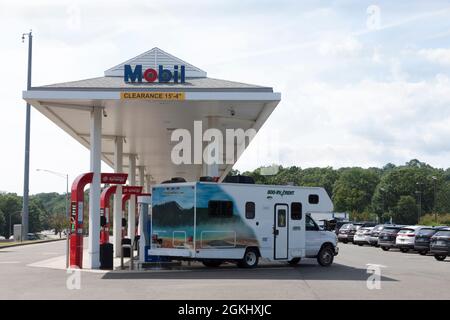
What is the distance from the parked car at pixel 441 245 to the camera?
29859 mm

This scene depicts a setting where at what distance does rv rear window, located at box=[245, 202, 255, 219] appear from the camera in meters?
22.4

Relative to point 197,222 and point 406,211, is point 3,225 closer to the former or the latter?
point 406,211

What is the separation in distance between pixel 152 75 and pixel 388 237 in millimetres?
20770

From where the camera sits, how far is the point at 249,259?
74.4ft

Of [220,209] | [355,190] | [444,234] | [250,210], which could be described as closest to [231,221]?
Answer: [220,209]

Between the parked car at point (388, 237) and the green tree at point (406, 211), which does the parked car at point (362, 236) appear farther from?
the green tree at point (406, 211)

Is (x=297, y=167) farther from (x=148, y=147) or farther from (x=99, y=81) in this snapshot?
(x=99, y=81)

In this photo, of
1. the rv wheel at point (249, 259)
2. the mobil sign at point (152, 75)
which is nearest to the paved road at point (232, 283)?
the rv wheel at point (249, 259)

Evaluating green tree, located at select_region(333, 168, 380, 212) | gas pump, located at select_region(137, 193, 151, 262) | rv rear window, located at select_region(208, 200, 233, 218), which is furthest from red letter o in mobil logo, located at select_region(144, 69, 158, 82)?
green tree, located at select_region(333, 168, 380, 212)

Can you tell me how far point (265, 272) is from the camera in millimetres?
21516

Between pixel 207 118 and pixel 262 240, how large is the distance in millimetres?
6959

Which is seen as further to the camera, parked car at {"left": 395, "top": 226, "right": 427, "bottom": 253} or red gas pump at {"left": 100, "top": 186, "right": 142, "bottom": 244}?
parked car at {"left": 395, "top": 226, "right": 427, "bottom": 253}

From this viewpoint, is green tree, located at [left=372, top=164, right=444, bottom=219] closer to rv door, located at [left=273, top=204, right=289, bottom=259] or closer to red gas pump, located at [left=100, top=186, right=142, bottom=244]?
red gas pump, located at [left=100, top=186, right=142, bottom=244]

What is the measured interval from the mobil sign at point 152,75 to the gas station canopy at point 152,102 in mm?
79
